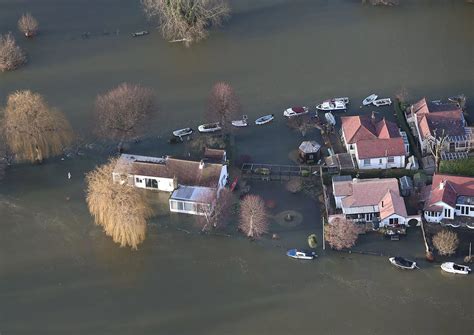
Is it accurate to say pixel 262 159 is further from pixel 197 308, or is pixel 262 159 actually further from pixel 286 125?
pixel 197 308

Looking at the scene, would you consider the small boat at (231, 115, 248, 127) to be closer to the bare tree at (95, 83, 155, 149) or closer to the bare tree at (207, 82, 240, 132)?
the bare tree at (207, 82, 240, 132)

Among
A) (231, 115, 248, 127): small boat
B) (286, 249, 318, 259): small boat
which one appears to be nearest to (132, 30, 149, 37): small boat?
(231, 115, 248, 127): small boat

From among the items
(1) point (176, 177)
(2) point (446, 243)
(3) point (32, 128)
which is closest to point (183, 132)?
(1) point (176, 177)

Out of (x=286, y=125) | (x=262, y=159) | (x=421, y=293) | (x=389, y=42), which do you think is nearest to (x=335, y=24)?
(x=389, y=42)

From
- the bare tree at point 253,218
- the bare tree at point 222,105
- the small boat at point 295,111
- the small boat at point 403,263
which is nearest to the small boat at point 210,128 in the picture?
the bare tree at point 222,105

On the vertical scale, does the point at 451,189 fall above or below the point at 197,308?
above

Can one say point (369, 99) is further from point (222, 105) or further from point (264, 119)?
point (222, 105)
